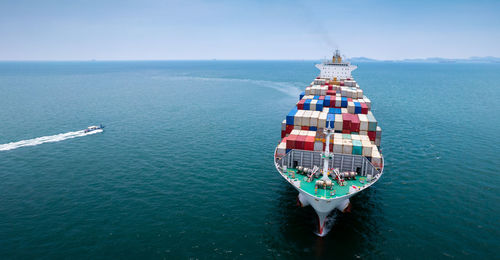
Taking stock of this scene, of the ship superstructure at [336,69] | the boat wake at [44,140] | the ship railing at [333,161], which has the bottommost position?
the boat wake at [44,140]

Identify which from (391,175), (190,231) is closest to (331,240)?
(190,231)

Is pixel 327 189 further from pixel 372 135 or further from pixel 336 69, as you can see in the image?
pixel 336 69

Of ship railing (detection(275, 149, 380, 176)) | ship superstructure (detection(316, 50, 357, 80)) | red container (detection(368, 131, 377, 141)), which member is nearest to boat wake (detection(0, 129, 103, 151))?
ship railing (detection(275, 149, 380, 176))

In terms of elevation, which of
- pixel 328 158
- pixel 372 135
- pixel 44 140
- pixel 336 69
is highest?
pixel 336 69

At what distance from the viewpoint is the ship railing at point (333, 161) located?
120ft

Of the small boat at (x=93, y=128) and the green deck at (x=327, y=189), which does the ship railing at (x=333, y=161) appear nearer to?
the green deck at (x=327, y=189)

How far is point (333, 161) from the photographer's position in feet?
123

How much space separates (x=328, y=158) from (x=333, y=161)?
5.35 m

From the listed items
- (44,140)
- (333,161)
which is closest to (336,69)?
(333,161)

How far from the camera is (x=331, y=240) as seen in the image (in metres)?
32.3

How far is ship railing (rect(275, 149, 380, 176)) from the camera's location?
36.6 meters

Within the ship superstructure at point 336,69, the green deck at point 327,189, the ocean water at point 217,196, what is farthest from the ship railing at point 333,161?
→ the ship superstructure at point 336,69

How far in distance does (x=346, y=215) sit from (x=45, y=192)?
145ft

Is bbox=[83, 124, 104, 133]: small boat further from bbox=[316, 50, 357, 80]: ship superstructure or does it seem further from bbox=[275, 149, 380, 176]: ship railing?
bbox=[316, 50, 357, 80]: ship superstructure
